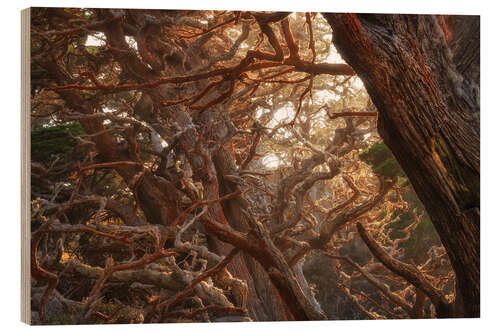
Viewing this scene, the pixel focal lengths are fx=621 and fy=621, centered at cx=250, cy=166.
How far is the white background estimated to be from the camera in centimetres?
381

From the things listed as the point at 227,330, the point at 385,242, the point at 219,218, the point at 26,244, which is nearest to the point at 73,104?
the point at 26,244

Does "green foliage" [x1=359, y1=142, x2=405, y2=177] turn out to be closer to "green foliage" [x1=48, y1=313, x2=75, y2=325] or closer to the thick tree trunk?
the thick tree trunk

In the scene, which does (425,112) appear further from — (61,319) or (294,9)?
(61,319)

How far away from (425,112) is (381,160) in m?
1.74

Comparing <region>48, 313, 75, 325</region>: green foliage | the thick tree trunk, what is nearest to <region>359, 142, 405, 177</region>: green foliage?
the thick tree trunk

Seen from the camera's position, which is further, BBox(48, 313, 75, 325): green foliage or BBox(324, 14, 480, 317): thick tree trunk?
BBox(48, 313, 75, 325): green foliage

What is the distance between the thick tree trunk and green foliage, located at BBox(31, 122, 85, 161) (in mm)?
2154

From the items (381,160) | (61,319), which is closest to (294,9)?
(381,160)

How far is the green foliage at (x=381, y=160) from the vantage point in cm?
462

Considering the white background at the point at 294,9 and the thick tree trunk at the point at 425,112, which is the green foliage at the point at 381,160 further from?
the thick tree trunk at the point at 425,112

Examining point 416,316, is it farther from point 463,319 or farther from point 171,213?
point 171,213

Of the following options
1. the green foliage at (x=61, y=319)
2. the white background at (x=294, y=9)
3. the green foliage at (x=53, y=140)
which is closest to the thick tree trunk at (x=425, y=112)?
the white background at (x=294, y=9)

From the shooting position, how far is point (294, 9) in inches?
171

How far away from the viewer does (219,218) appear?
4.69m
